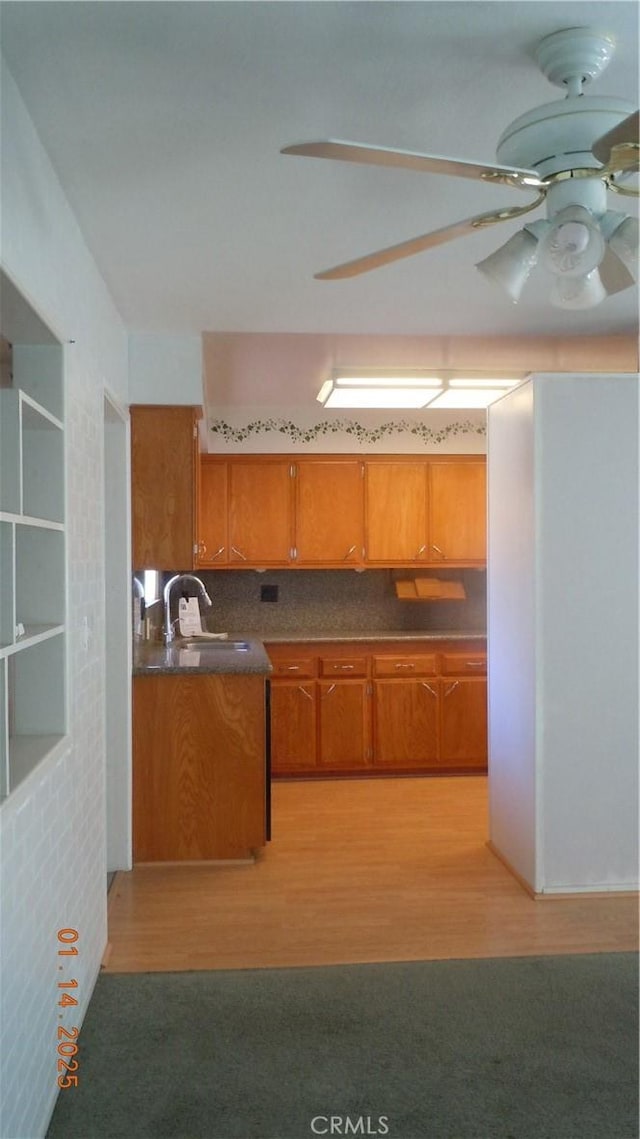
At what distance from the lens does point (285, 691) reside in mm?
5555

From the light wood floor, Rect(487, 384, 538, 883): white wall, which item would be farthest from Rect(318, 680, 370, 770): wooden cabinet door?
Rect(487, 384, 538, 883): white wall

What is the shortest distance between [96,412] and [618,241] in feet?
5.95

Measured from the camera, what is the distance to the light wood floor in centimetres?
306

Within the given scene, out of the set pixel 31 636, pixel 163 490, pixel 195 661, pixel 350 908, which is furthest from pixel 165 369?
pixel 350 908

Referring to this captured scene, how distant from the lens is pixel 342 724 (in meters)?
5.60

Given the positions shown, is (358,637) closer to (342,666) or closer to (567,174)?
(342,666)

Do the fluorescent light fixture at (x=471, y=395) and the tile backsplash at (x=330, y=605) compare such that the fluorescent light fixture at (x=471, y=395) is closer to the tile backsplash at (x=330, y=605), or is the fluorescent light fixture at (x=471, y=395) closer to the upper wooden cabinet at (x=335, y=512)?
the upper wooden cabinet at (x=335, y=512)

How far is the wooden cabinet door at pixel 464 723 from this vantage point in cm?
568

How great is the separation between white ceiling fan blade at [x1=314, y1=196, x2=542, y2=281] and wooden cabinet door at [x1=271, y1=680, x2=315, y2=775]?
12.7 feet

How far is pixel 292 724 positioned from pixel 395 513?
1615 millimetres

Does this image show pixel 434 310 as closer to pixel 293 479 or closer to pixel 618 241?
pixel 618 241

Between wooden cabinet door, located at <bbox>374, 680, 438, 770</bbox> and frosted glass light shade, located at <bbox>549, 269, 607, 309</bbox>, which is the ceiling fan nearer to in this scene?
frosted glass light shade, located at <bbox>549, 269, 607, 309</bbox>

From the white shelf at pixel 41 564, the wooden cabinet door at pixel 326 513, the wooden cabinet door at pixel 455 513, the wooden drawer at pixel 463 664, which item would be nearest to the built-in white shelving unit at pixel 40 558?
the white shelf at pixel 41 564

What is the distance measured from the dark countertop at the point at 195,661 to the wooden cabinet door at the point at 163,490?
A: 0.46m
